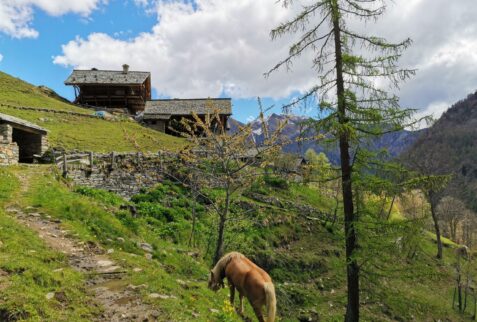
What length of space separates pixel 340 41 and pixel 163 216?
14936 millimetres

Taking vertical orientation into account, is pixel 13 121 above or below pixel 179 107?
below

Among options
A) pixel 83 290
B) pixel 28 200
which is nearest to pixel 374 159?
pixel 83 290

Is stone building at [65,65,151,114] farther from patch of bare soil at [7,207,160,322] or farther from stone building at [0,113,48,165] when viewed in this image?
patch of bare soil at [7,207,160,322]

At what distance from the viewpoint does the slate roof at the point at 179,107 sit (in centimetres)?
5997

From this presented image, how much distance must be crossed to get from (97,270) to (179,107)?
55677 millimetres

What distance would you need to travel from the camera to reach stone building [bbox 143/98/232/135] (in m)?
58.7

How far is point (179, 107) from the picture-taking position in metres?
63.2

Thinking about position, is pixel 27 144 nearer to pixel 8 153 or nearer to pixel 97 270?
pixel 8 153

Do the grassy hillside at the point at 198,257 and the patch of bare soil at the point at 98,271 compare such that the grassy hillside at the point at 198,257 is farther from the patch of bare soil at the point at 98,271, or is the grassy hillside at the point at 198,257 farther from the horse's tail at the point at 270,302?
the horse's tail at the point at 270,302

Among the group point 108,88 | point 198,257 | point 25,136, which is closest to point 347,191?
point 198,257

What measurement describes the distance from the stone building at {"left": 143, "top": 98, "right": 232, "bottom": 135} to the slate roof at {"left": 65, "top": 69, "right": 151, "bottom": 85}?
631 cm

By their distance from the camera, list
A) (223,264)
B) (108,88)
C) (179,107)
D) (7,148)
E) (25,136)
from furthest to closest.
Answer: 1. (108,88)
2. (179,107)
3. (25,136)
4. (7,148)
5. (223,264)

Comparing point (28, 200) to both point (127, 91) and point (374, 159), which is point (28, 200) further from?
point (127, 91)

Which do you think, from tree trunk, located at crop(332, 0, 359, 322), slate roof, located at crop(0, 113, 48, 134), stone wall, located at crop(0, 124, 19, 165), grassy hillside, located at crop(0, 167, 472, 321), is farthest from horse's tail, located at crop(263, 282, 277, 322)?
slate roof, located at crop(0, 113, 48, 134)
